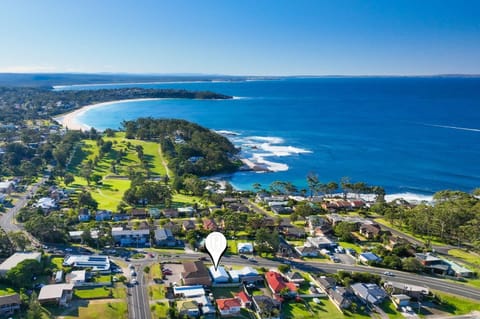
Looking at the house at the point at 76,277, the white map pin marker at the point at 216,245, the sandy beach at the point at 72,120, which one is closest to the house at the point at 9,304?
the house at the point at 76,277

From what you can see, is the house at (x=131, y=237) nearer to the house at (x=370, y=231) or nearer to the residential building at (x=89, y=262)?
the residential building at (x=89, y=262)

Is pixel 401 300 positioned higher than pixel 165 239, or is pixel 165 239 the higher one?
pixel 165 239

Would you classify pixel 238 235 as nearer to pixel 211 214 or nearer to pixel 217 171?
pixel 211 214

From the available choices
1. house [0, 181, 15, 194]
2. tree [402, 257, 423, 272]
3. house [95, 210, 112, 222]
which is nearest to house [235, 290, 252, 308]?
tree [402, 257, 423, 272]

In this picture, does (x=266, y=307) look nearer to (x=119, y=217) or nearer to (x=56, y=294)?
(x=56, y=294)

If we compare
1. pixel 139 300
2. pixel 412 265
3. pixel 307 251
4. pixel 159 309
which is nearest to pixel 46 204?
pixel 139 300

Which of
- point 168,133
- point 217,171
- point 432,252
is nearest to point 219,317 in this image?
point 432,252

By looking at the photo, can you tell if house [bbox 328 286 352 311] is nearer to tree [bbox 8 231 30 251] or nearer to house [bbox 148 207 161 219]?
house [bbox 148 207 161 219]
